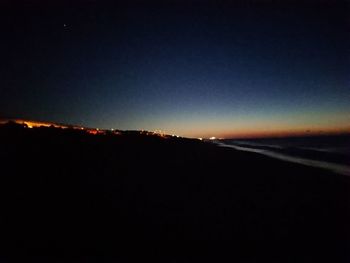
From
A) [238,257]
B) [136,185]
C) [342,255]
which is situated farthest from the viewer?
[136,185]

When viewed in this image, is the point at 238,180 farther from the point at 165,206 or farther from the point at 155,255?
the point at 155,255

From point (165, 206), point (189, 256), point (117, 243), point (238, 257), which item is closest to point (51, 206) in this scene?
point (117, 243)

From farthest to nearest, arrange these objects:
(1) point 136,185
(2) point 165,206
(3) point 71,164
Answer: (3) point 71,164 → (1) point 136,185 → (2) point 165,206

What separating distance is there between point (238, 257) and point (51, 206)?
190 inches

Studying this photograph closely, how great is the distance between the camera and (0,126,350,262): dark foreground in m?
5.83

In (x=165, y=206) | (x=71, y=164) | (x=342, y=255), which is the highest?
(x=71, y=164)

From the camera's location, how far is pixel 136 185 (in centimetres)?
1014

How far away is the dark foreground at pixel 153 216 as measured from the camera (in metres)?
5.83

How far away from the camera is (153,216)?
7.46 m

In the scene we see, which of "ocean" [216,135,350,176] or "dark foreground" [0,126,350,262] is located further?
"ocean" [216,135,350,176]

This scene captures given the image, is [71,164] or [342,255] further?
[71,164]

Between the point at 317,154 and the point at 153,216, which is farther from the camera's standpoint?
the point at 317,154

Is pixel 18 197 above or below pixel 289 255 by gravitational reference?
above

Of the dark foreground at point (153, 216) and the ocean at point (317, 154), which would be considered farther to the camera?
the ocean at point (317, 154)
